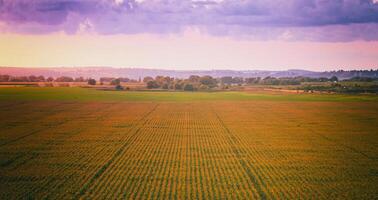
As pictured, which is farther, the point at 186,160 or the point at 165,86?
the point at 165,86

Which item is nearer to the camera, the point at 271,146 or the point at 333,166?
the point at 333,166

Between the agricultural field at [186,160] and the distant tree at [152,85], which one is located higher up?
the distant tree at [152,85]

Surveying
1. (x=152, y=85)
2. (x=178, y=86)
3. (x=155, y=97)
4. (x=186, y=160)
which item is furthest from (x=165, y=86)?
(x=186, y=160)

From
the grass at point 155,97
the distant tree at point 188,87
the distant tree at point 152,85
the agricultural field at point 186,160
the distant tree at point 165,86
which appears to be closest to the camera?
the agricultural field at point 186,160

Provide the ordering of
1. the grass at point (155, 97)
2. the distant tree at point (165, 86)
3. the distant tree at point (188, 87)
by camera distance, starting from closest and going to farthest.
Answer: the grass at point (155, 97) < the distant tree at point (188, 87) < the distant tree at point (165, 86)

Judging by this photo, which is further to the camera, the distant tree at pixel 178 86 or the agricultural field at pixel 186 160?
the distant tree at pixel 178 86

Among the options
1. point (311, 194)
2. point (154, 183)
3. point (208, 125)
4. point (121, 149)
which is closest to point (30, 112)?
point (208, 125)

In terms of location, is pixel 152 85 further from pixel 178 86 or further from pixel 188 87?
pixel 188 87

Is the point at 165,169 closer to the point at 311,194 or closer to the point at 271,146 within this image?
the point at 311,194

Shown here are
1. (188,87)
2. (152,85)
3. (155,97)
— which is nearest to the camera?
(155,97)

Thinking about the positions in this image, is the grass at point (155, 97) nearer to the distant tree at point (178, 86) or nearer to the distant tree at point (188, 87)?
the distant tree at point (188, 87)

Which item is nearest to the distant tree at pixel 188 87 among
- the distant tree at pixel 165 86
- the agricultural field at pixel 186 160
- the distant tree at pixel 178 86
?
the distant tree at pixel 178 86
